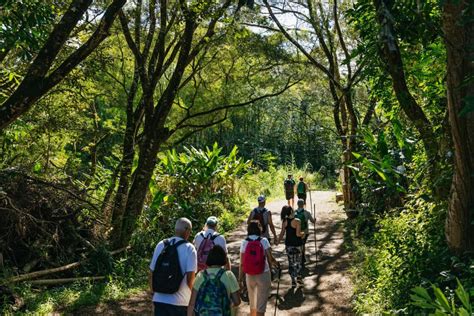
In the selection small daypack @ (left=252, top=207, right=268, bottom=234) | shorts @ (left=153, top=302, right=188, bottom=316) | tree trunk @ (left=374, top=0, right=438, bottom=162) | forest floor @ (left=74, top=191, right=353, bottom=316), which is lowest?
forest floor @ (left=74, top=191, right=353, bottom=316)

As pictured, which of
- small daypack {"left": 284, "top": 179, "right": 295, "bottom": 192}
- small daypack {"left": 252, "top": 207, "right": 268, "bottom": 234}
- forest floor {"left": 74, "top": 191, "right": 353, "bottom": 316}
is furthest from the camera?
small daypack {"left": 284, "top": 179, "right": 295, "bottom": 192}

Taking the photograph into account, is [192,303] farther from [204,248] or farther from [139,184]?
[139,184]

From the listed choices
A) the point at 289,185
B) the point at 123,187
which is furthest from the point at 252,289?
the point at 289,185

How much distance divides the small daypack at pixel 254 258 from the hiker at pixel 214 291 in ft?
4.74

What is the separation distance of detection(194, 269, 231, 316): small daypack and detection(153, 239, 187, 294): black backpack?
0.94 ft

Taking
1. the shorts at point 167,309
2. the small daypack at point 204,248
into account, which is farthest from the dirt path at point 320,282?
the shorts at point 167,309

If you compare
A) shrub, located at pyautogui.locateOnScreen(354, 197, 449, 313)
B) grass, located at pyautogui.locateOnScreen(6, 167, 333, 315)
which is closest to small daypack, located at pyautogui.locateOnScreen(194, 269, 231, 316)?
shrub, located at pyautogui.locateOnScreen(354, 197, 449, 313)

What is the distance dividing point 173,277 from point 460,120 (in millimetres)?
3431

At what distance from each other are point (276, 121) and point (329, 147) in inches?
362

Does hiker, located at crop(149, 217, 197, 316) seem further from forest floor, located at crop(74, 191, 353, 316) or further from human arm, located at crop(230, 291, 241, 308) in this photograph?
forest floor, located at crop(74, 191, 353, 316)

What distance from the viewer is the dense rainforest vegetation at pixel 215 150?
5.27 metres

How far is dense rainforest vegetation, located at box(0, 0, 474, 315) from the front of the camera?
5270 millimetres

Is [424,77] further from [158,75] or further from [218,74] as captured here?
[218,74]

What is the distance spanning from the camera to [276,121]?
5903cm
